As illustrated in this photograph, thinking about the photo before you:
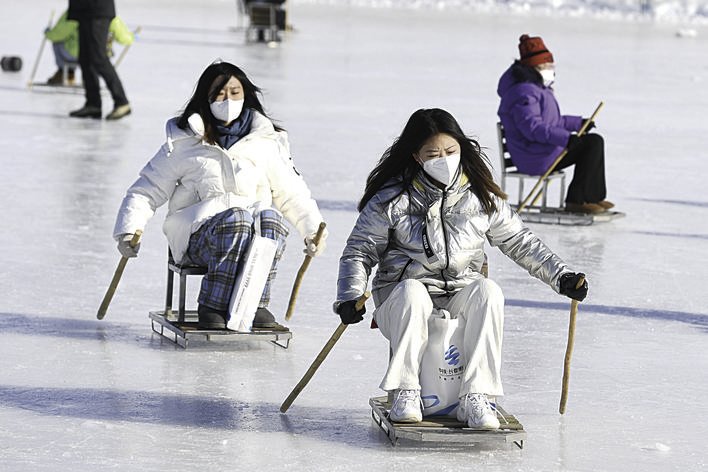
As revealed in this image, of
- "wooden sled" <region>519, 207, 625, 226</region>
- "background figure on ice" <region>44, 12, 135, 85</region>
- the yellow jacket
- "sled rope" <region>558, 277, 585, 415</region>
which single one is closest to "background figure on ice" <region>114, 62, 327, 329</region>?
"sled rope" <region>558, 277, 585, 415</region>

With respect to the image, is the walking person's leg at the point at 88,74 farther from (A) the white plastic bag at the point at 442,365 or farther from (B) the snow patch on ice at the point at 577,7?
(B) the snow patch on ice at the point at 577,7

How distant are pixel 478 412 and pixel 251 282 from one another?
128 centimetres

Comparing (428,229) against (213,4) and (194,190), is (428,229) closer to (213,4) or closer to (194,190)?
(194,190)

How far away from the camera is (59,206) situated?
8227mm

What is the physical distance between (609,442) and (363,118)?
9.67 metres

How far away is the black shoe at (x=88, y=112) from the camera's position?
1285cm

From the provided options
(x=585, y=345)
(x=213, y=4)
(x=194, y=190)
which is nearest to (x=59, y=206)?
(x=194, y=190)

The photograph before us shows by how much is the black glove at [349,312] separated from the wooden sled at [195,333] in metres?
Answer: 1.17

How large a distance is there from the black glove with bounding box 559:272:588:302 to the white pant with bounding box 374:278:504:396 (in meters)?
0.21

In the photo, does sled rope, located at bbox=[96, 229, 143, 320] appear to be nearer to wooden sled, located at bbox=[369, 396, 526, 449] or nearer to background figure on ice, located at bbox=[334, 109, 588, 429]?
background figure on ice, located at bbox=[334, 109, 588, 429]

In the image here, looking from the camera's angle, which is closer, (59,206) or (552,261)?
(552,261)

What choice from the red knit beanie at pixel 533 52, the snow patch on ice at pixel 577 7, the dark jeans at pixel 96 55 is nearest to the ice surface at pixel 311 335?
the dark jeans at pixel 96 55

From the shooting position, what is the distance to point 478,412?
13.1 ft

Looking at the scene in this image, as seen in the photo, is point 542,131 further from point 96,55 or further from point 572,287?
point 96,55
